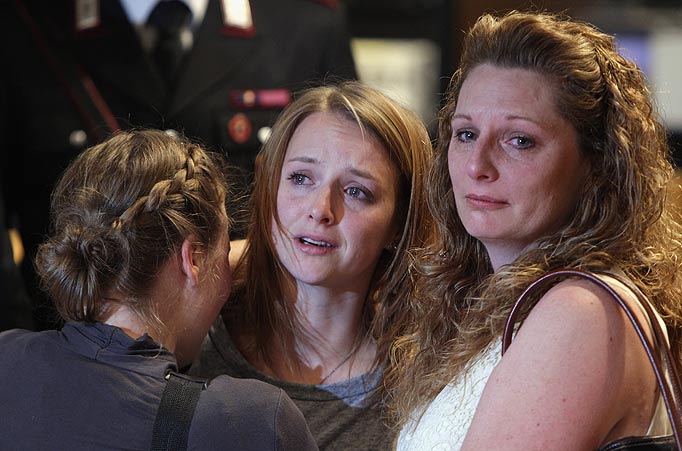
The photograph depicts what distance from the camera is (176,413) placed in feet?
4.65

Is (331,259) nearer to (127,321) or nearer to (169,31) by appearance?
(127,321)

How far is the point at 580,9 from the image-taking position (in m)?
4.59

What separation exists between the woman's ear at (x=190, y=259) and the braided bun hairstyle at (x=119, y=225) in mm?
12

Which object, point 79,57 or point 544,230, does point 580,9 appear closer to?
point 79,57

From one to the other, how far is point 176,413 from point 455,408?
420 mm

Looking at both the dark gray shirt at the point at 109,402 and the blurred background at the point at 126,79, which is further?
the blurred background at the point at 126,79

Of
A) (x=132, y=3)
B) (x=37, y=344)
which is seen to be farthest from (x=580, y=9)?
(x=37, y=344)

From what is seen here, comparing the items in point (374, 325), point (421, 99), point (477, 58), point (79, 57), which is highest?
point (477, 58)

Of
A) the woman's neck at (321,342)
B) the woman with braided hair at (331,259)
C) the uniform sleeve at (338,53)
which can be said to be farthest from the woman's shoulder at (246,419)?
the uniform sleeve at (338,53)

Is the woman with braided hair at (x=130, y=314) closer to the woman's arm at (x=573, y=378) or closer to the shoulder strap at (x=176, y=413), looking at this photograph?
the shoulder strap at (x=176, y=413)

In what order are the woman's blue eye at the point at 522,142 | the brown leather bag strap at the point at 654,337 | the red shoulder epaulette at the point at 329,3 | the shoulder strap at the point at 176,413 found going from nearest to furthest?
the brown leather bag strap at the point at 654,337, the shoulder strap at the point at 176,413, the woman's blue eye at the point at 522,142, the red shoulder epaulette at the point at 329,3

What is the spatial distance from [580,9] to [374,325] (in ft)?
9.71

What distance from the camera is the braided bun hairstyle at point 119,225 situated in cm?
156

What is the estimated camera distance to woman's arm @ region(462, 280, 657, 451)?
4.32 feet
